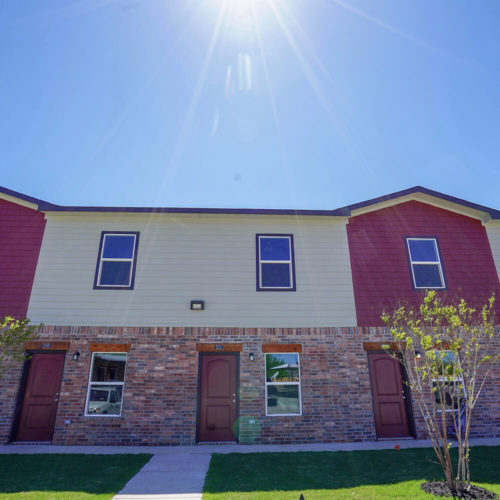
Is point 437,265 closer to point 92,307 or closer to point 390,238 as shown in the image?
point 390,238

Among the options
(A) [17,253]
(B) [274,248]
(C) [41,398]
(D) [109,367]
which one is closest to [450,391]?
(B) [274,248]

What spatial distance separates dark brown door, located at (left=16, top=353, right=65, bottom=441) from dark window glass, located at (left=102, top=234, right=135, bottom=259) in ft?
9.21

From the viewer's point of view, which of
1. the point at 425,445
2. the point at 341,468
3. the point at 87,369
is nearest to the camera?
the point at 341,468

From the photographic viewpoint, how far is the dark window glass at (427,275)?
10.2 metres

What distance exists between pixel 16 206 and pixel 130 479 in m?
8.12

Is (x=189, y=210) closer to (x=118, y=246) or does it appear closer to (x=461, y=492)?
(x=118, y=246)

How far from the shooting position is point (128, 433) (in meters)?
8.66

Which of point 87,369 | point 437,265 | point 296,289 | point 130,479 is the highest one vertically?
point 437,265

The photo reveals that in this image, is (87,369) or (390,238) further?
(390,238)

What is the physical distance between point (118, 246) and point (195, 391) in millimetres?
4420

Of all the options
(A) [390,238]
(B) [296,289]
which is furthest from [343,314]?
(A) [390,238]

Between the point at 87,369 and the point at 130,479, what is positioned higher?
the point at 87,369

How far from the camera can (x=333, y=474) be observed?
624cm

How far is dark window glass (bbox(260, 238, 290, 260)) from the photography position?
10281 millimetres
